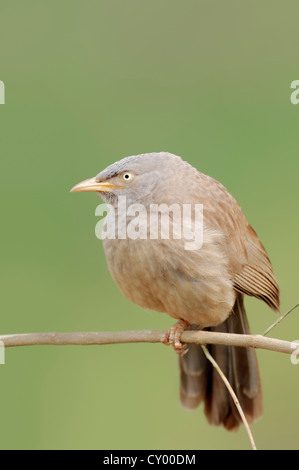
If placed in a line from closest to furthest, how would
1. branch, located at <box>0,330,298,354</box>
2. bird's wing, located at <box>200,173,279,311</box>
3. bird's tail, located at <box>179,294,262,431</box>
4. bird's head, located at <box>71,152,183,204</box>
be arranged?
branch, located at <box>0,330,298,354</box>, bird's head, located at <box>71,152,183,204</box>, bird's wing, located at <box>200,173,279,311</box>, bird's tail, located at <box>179,294,262,431</box>

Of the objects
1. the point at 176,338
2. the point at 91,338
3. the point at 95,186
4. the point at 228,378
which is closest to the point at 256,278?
the point at 176,338

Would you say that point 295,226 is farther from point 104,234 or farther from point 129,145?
point 104,234

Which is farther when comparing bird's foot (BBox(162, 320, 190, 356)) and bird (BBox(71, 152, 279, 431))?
bird's foot (BBox(162, 320, 190, 356))

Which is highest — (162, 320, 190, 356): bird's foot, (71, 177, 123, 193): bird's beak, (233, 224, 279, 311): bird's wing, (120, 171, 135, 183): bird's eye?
(120, 171, 135, 183): bird's eye

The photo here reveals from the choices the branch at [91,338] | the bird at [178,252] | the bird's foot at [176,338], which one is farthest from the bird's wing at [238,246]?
the branch at [91,338]

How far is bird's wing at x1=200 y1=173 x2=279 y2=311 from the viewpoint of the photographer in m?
3.41

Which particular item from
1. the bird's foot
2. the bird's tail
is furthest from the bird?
the bird's tail

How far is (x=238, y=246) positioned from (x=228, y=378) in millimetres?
740

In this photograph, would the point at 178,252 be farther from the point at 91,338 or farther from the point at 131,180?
the point at 91,338

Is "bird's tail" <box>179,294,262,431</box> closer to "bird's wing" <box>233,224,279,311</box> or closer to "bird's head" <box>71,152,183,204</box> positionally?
"bird's wing" <box>233,224,279,311</box>

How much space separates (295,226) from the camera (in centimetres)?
495

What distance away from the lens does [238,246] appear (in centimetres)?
354

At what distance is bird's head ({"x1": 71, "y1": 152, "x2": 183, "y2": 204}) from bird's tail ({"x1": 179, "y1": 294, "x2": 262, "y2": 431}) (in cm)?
82

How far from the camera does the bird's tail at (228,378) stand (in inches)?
153
